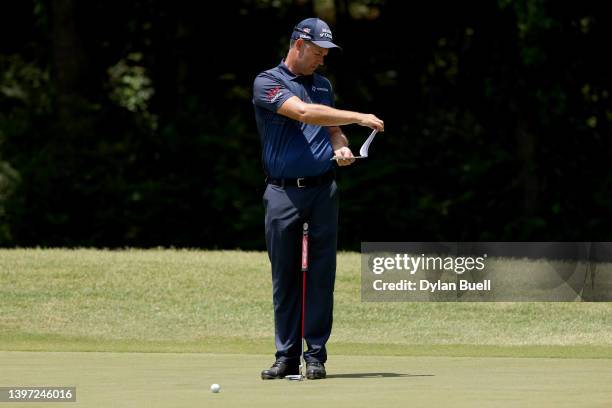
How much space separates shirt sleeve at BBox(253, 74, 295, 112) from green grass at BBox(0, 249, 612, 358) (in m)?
2.66

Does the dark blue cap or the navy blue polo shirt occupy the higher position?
the dark blue cap

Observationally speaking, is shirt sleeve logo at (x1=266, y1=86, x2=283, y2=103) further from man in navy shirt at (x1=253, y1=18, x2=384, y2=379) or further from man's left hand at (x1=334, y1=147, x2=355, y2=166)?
man's left hand at (x1=334, y1=147, x2=355, y2=166)

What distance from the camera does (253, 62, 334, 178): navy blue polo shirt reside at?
8.60 m

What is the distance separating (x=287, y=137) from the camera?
8.62 meters

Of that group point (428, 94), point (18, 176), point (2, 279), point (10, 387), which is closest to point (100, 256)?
point (2, 279)

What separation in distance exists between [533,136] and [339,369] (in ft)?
56.0

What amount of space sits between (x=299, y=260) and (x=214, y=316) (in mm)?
5532

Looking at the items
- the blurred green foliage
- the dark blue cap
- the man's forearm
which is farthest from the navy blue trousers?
the blurred green foliage

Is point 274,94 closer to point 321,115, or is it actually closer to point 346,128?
point 321,115

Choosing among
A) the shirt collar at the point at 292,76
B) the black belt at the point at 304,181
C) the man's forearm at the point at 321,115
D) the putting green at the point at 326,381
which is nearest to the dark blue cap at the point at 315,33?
the shirt collar at the point at 292,76

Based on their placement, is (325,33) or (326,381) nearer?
(326,381)

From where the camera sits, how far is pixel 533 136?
25.5m

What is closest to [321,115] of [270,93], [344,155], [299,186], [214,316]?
[344,155]

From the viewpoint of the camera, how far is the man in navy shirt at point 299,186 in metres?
8.59
